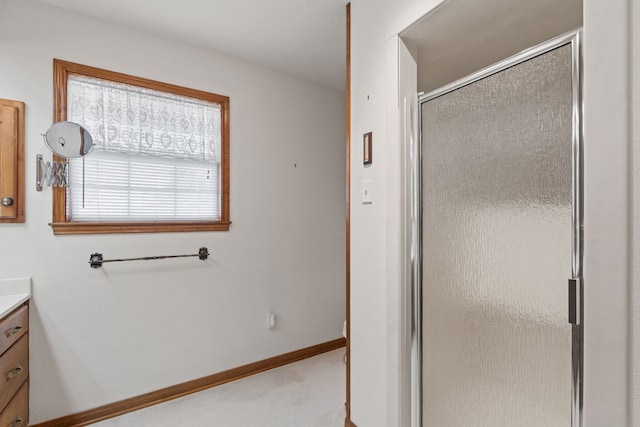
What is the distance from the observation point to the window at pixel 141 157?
1.93m

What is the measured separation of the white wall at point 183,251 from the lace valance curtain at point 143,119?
13 cm

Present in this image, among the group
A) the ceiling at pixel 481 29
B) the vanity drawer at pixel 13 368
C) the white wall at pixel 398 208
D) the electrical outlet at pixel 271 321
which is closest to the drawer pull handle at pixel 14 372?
the vanity drawer at pixel 13 368

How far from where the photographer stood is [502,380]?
1.06 metres

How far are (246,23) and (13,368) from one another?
7.77 ft

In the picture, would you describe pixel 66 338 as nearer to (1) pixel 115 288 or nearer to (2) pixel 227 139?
(1) pixel 115 288

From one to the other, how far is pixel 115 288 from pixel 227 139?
4.37 feet

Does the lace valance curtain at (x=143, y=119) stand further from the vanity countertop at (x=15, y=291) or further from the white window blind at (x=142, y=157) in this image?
the vanity countertop at (x=15, y=291)

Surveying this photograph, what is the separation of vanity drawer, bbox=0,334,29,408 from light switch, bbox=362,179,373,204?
6.25 ft

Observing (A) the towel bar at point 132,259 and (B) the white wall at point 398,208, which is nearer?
(B) the white wall at point 398,208

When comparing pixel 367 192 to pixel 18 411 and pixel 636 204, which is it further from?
pixel 18 411

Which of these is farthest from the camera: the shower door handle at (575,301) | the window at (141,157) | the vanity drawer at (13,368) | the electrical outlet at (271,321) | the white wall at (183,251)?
the electrical outlet at (271,321)

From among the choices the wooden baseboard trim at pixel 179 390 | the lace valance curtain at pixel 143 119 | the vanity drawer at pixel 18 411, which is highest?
the lace valance curtain at pixel 143 119

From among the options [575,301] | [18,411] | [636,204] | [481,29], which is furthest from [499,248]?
[18,411]

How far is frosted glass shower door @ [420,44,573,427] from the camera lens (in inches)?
36.0
